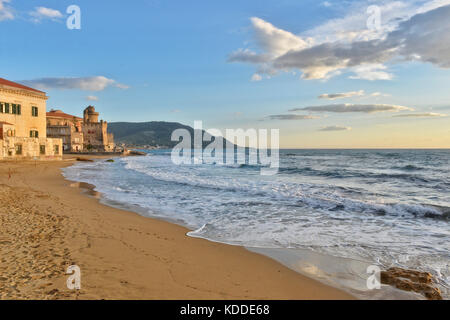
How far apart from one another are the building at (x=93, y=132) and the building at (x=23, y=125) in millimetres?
43384

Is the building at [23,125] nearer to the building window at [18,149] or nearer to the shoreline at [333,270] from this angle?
the building window at [18,149]

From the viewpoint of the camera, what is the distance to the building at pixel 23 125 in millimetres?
34156

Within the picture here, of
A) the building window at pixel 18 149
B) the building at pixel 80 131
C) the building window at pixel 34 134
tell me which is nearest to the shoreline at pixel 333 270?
the building window at pixel 18 149

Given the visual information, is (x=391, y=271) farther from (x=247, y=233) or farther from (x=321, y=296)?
(x=247, y=233)

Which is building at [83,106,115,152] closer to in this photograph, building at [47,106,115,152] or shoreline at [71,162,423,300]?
building at [47,106,115,152]

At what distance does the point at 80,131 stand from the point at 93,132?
23.2 feet

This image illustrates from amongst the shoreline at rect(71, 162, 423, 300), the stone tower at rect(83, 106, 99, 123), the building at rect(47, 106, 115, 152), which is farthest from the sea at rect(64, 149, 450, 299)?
the stone tower at rect(83, 106, 99, 123)

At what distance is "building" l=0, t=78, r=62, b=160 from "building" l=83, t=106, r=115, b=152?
43384mm

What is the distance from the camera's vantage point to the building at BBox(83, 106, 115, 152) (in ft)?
274
